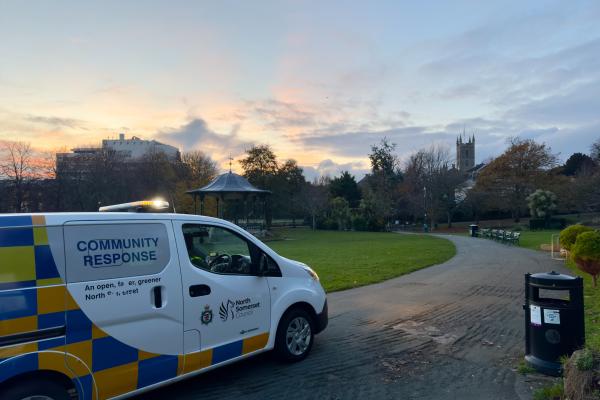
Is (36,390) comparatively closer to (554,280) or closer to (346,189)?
(554,280)

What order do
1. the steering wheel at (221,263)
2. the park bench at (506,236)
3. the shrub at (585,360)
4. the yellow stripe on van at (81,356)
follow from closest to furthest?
1. the yellow stripe on van at (81,356)
2. the shrub at (585,360)
3. the steering wheel at (221,263)
4. the park bench at (506,236)

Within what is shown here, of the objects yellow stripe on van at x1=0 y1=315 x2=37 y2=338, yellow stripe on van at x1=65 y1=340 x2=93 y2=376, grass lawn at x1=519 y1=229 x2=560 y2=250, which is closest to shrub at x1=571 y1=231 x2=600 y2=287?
yellow stripe on van at x1=65 y1=340 x2=93 y2=376

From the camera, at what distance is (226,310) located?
199 inches

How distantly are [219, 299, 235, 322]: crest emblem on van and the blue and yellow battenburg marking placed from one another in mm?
938

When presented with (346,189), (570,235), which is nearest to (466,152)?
(346,189)

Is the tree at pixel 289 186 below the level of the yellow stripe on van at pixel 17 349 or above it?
above

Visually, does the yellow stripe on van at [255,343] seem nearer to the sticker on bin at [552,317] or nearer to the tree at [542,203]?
the sticker on bin at [552,317]

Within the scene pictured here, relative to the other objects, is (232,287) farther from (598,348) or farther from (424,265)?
(424,265)

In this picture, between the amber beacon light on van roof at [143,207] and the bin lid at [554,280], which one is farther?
the bin lid at [554,280]

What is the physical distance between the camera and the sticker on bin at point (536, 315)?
5.34 m

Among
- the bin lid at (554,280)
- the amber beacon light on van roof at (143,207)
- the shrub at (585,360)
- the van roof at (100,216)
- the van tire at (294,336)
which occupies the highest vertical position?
the amber beacon light on van roof at (143,207)

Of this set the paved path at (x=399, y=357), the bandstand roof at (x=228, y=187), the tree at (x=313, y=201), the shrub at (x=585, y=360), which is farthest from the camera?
the tree at (x=313, y=201)

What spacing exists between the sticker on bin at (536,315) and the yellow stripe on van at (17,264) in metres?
5.36

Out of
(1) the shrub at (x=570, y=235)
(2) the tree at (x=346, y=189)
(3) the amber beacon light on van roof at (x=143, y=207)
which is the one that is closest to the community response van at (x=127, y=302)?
(3) the amber beacon light on van roof at (x=143, y=207)
